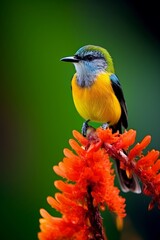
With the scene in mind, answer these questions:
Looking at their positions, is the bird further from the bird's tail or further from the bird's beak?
the bird's tail

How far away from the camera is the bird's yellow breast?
128 cm

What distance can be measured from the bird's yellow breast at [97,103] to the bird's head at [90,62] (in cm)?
2

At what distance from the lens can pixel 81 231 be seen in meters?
0.64

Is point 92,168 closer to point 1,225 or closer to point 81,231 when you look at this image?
point 81,231

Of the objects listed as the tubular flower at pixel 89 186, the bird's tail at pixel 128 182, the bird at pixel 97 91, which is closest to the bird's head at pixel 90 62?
the bird at pixel 97 91

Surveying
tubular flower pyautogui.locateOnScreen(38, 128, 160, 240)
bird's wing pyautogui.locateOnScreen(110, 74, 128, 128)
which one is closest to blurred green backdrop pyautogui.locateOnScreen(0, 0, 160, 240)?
bird's wing pyautogui.locateOnScreen(110, 74, 128, 128)

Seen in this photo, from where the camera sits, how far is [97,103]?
4.27ft

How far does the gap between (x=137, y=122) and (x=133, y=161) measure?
2.18 feet

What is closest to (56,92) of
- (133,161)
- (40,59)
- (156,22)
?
(40,59)

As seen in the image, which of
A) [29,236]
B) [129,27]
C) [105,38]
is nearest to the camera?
[29,236]

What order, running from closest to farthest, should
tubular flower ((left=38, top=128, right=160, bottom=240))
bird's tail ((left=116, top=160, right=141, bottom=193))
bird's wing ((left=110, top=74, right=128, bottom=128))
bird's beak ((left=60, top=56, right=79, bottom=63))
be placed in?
tubular flower ((left=38, top=128, right=160, bottom=240))
bird's tail ((left=116, top=160, right=141, bottom=193))
bird's beak ((left=60, top=56, right=79, bottom=63))
bird's wing ((left=110, top=74, right=128, bottom=128))

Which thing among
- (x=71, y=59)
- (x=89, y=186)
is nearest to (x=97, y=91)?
(x=71, y=59)

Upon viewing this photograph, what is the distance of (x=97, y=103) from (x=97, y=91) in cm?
4

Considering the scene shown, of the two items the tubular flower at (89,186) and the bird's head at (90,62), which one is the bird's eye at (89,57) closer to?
the bird's head at (90,62)
